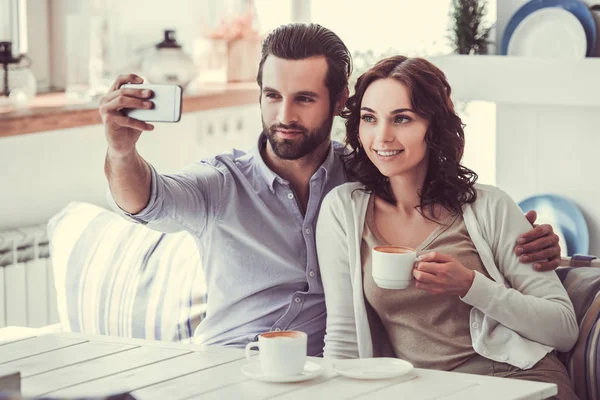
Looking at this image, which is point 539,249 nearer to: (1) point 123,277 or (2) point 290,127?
(2) point 290,127

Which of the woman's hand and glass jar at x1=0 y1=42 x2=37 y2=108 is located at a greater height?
glass jar at x1=0 y1=42 x2=37 y2=108

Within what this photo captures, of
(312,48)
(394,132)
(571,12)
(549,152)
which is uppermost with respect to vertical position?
(571,12)

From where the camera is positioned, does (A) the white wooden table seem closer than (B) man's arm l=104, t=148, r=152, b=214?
Yes

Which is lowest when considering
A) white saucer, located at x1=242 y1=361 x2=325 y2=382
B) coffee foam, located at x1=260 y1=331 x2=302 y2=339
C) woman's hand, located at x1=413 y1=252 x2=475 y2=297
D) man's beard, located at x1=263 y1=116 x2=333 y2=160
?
white saucer, located at x1=242 y1=361 x2=325 y2=382

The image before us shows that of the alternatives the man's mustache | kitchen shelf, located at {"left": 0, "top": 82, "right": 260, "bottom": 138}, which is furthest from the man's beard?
kitchen shelf, located at {"left": 0, "top": 82, "right": 260, "bottom": 138}

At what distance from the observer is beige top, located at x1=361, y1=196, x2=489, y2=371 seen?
215 cm

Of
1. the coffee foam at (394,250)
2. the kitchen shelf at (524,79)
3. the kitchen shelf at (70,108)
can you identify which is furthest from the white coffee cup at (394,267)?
the kitchen shelf at (524,79)

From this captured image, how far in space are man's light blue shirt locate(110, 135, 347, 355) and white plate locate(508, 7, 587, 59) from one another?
1458 millimetres

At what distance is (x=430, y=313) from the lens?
7.11ft

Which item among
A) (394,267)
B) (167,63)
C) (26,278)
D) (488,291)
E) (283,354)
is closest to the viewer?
(283,354)

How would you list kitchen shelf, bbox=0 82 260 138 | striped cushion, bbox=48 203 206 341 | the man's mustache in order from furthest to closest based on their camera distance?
kitchen shelf, bbox=0 82 260 138
striped cushion, bbox=48 203 206 341
the man's mustache

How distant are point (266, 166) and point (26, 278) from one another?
1.27 metres

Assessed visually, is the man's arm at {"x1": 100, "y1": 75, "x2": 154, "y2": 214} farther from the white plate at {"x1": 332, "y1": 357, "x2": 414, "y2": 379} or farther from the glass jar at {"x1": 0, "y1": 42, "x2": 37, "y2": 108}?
the glass jar at {"x1": 0, "y1": 42, "x2": 37, "y2": 108}

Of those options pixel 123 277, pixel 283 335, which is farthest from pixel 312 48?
pixel 123 277
